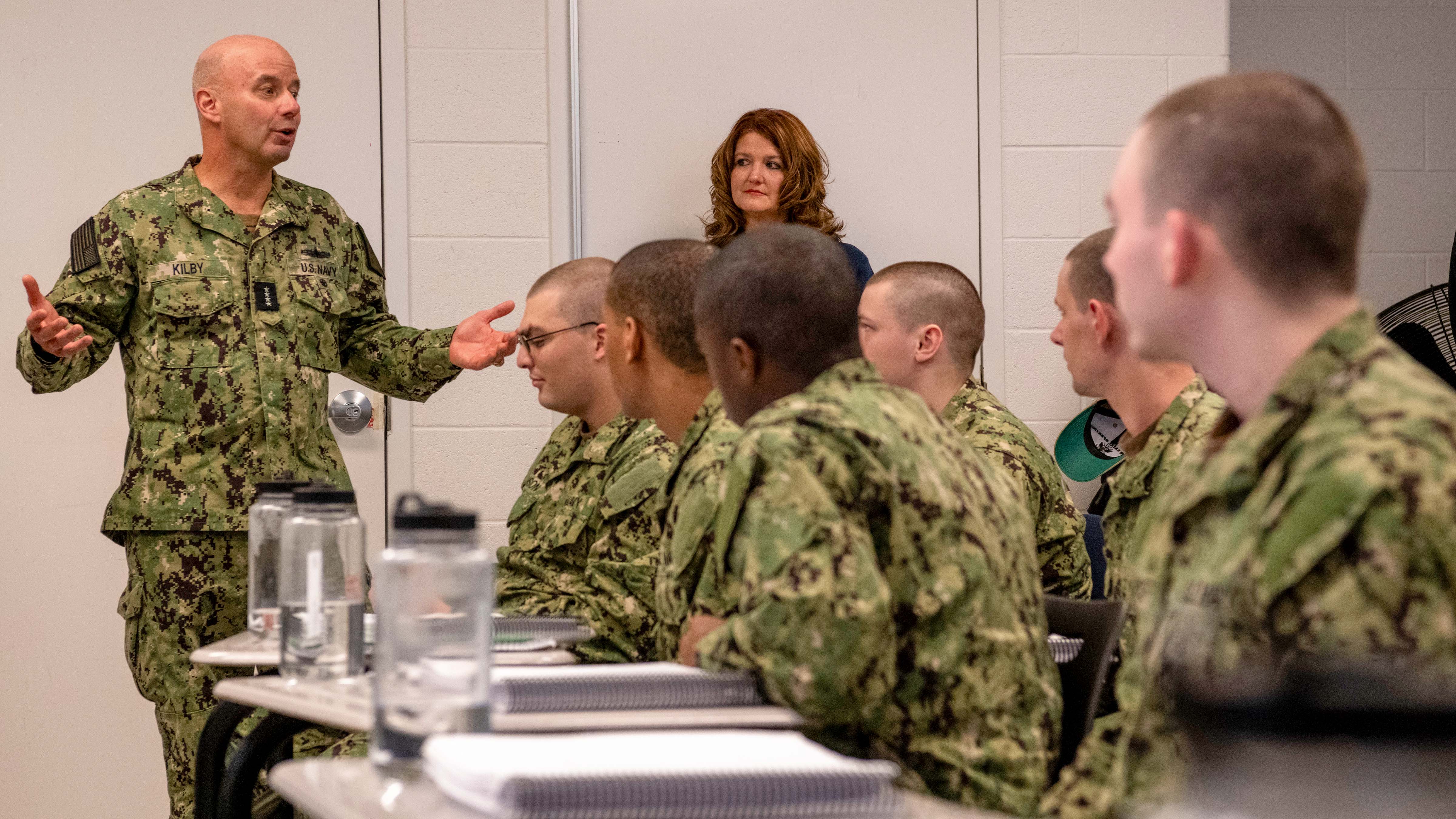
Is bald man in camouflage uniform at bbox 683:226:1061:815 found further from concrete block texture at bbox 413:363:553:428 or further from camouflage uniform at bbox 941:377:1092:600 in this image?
concrete block texture at bbox 413:363:553:428

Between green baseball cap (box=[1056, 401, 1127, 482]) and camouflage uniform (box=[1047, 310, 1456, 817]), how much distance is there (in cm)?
253

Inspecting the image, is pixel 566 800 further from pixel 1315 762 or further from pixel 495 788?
pixel 1315 762

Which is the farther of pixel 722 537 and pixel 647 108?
pixel 647 108

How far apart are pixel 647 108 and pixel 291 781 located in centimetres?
271

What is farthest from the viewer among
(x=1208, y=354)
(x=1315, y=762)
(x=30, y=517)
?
(x=30, y=517)

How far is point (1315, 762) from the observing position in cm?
67

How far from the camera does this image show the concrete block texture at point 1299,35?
3994mm

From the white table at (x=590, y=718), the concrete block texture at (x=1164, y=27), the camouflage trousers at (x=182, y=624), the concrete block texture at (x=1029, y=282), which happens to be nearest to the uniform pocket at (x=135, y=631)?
the camouflage trousers at (x=182, y=624)

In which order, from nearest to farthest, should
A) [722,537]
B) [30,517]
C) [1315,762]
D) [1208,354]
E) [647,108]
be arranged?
[1315,762] → [1208,354] → [722,537] → [30,517] → [647,108]

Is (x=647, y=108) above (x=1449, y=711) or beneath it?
above

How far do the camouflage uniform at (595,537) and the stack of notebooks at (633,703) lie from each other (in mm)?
643

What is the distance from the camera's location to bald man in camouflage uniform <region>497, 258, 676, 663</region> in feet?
6.59

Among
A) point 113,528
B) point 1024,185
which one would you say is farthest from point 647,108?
point 113,528

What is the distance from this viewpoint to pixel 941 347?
9.56 feet
